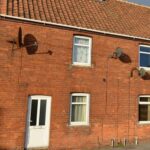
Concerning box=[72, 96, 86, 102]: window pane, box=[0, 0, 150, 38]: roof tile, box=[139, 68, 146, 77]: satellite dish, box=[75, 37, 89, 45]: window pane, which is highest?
box=[0, 0, 150, 38]: roof tile

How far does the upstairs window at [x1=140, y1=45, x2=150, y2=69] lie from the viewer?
1780 cm

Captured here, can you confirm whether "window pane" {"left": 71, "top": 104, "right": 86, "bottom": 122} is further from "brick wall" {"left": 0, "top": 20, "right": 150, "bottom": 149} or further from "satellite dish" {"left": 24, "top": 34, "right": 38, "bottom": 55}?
"satellite dish" {"left": 24, "top": 34, "right": 38, "bottom": 55}

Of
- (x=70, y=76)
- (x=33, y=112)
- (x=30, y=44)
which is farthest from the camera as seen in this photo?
(x=70, y=76)

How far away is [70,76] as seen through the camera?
14867 mm

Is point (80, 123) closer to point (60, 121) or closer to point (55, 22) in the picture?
point (60, 121)

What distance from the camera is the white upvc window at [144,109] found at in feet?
57.3

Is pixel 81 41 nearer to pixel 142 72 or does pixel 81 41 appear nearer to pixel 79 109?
pixel 79 109

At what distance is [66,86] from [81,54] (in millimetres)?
2056

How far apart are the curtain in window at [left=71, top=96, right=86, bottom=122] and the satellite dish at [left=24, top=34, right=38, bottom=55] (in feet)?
11.1

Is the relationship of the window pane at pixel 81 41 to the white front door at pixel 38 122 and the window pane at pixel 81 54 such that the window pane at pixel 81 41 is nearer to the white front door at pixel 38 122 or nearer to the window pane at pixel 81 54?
the window pane at pixel 81 54

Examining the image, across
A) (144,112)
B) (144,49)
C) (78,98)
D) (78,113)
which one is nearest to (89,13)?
(144,49)

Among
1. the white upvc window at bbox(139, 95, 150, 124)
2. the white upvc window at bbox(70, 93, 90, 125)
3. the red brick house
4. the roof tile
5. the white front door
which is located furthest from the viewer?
the white upvc window at bbox(139, 95, 150, 124)

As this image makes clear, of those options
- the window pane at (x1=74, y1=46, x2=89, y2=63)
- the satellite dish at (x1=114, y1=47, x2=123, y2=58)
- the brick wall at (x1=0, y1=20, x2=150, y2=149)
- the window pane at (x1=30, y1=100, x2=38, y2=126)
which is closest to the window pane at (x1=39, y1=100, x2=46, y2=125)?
the window pane at (x1=30, y1=100, x2=38, y2=126)

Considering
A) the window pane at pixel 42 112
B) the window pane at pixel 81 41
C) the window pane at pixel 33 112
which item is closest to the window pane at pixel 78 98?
the window pane at pixel 42 112
